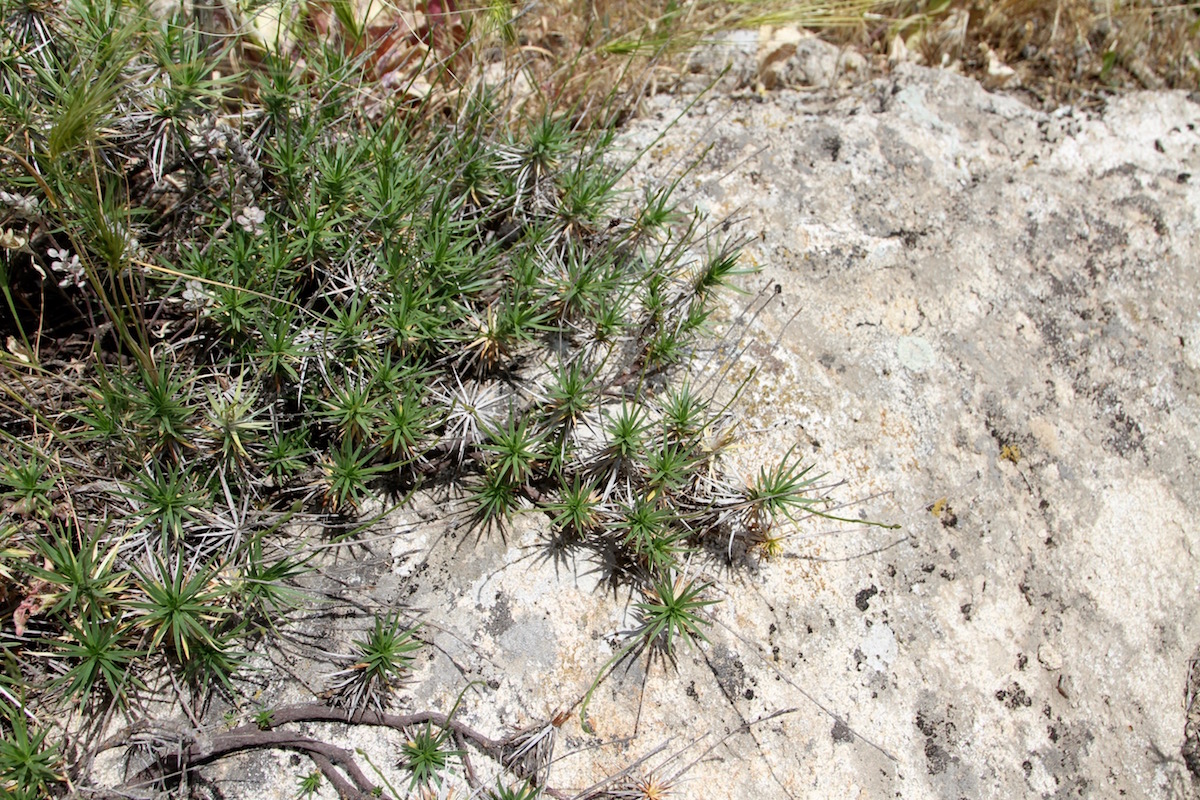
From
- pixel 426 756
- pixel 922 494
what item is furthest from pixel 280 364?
pixel 922 494

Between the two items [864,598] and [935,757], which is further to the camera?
[864,598]

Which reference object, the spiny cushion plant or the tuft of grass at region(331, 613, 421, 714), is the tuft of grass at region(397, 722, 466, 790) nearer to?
the spiny cushion plant

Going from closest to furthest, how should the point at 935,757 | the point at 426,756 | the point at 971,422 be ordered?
1. the point at 426,756
2. the point at 935,757
3. the point at 971,422

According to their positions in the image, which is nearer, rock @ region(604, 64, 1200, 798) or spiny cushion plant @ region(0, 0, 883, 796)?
spiny cushion plant @ region(0, 0, 883, 796)

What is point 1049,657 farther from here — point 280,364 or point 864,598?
point 280,364

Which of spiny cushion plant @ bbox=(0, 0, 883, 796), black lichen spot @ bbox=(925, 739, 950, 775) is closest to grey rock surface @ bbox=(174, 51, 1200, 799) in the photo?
black lichen spot @ bbox=(925, 739, 950, 775)

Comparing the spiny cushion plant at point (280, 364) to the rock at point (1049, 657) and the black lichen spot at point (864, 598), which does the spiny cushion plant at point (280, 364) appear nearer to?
the black lichen spot at point (864, 598)
